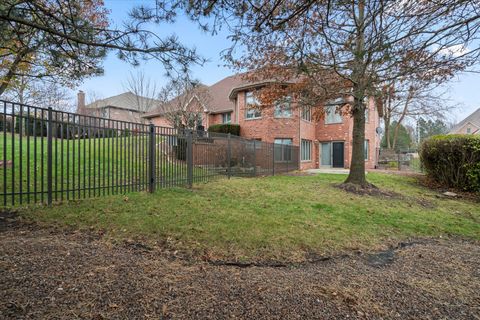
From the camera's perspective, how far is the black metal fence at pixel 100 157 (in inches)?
183

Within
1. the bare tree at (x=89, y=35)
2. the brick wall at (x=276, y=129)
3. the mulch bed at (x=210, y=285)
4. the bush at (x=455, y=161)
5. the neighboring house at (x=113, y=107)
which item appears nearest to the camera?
the mulch bed at (x=210, y=285)

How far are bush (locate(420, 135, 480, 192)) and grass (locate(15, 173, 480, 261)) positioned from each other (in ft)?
7.03

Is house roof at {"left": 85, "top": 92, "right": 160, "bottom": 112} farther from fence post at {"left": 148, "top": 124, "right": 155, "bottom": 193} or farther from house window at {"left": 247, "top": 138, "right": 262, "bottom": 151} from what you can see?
fence post at {"left": 148, "top": 124, "right": 155, "bottom": 193}

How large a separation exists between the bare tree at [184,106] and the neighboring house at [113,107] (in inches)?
526

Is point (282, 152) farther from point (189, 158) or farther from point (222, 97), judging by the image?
point (222, 97)

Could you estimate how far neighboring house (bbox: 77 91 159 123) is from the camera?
3256cm

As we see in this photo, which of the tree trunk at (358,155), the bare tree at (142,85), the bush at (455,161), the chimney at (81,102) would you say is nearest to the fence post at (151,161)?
the tree trunk at (358,155)

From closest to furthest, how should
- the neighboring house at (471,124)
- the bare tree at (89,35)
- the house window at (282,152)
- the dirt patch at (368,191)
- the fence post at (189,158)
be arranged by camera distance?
1. the bare tree at (89,35)
2. the fence post at (189,158)
3. the dirt patch at (368,191)
4. the house window at (282,152)
5. the neighboring house at (471,124)

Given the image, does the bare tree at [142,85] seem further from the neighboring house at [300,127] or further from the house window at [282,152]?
the house window at [282,152]

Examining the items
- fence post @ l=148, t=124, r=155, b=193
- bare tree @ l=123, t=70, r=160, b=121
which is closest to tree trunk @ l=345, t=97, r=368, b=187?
fence post @ l=148, t=124, r=155, b=193

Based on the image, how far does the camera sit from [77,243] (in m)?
3.44

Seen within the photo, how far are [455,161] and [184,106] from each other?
15573 mm

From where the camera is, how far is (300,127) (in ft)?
56.5

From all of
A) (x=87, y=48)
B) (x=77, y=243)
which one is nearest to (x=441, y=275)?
(x=77, y=243)
